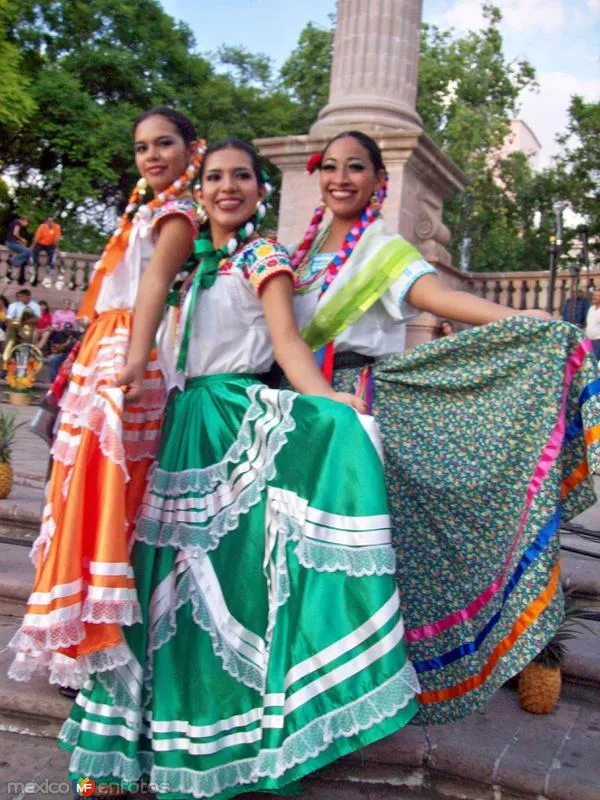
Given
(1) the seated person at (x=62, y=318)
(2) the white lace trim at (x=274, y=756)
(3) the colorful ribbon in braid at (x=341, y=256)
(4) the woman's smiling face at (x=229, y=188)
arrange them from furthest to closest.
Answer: (1) the seated person at (x=62, y=318) → (3) the colorful ribbon in braid at (x=341, y=256) → (4) the woman's smiling face at (x=229, y=188) → (2) the white lace trim at (x=274, y=756)

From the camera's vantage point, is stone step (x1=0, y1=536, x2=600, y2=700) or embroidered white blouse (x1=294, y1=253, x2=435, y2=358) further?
stone step (x1=0, y1=536, x2=600, y2=700)

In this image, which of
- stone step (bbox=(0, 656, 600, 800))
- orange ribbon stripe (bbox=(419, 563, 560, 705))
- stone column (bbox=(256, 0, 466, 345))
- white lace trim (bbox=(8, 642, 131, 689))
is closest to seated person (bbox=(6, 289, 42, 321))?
stone column (bbox=(256, 0, 466, 345))

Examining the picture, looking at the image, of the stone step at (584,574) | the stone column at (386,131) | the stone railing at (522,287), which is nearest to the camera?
the stone step at (584,574)

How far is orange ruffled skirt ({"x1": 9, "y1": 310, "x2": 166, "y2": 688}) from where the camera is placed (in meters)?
2.40

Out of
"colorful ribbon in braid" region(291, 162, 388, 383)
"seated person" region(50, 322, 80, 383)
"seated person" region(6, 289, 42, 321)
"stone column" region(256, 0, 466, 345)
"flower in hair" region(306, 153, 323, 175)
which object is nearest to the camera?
"colorful ribbon in braid" region(291, 162, 388, 383)

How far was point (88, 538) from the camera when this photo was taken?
2.48m

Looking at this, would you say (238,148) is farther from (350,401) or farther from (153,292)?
A: (350,401)

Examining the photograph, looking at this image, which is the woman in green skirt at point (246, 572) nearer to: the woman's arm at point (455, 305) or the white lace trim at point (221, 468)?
the white lace trim at point (221, 468)

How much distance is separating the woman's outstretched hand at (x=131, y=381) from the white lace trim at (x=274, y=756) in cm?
107

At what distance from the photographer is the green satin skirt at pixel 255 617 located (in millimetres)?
2369

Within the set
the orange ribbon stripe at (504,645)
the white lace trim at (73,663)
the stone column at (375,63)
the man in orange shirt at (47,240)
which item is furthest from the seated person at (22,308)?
the orange ribbon stripe at (504,645)

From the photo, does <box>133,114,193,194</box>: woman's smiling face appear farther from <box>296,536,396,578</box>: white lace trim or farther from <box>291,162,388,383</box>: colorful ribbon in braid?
<box>296,536,396,578</box>: white lace trim

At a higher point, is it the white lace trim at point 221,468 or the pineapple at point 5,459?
the white lace trim at point 221,468

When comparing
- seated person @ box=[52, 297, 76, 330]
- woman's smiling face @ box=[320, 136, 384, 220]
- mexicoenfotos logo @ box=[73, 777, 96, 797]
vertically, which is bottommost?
mexicoenfotos logo @ box=[73, 777, 96, 797]
